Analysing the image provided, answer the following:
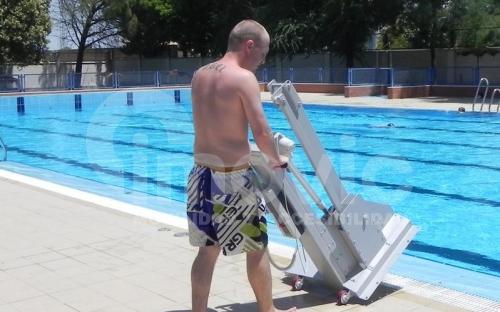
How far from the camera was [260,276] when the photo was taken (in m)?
3.26

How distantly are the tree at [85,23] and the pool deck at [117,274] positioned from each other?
30069mm

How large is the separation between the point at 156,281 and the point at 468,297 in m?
1.88

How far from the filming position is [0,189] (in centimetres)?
746

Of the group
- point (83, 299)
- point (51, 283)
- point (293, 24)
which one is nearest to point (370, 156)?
point (51, 283)

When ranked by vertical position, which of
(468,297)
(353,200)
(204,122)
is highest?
(204,122)

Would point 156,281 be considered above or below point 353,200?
below

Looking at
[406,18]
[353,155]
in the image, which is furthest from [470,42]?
[353,155]

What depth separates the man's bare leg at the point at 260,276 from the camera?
3258 millimetres

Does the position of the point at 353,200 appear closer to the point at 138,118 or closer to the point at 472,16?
the point at 138,118

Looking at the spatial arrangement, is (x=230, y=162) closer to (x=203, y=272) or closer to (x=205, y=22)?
(x=203, y=272)

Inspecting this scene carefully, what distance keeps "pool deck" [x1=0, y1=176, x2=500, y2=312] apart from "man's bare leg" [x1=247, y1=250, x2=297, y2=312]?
0.40 metres

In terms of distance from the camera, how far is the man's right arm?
2994mm

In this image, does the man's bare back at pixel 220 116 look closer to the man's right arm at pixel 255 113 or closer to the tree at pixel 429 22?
the man's right arm at pixel 255 113

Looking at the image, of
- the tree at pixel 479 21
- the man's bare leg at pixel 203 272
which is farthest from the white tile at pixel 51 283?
the tree at pixel 479 21
